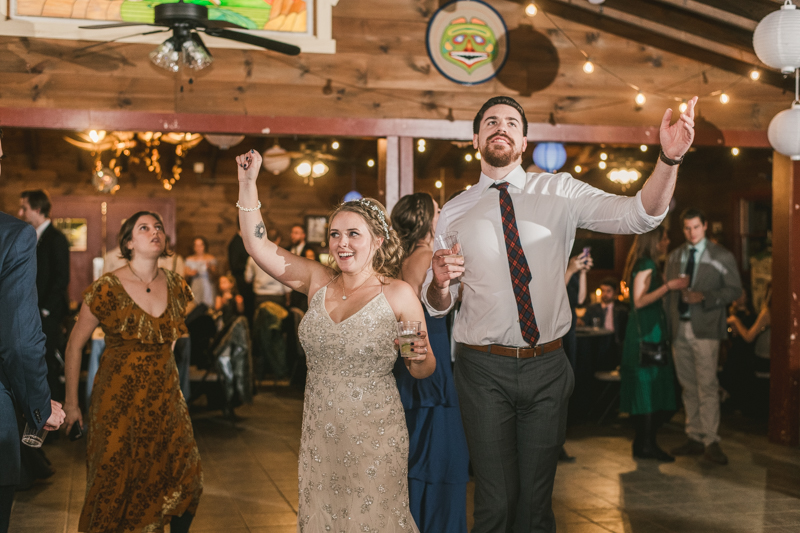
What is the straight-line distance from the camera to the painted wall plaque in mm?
5461

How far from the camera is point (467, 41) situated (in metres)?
5.50

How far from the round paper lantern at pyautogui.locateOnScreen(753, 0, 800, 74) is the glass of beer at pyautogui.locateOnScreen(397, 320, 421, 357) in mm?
3270

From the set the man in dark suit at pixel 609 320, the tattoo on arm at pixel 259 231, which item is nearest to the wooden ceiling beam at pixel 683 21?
the man in dark suit at pixel 609 320

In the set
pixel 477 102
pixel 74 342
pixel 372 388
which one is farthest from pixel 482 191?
pixel 477 102

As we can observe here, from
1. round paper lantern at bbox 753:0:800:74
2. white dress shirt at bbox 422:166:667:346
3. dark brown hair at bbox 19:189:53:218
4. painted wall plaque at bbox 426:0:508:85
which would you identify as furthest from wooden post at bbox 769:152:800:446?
dark brown hair at bbox 19:189:53:218

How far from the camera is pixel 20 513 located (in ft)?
13.4

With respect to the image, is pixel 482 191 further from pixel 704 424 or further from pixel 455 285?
pixel 704 424

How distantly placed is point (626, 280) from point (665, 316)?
370mm

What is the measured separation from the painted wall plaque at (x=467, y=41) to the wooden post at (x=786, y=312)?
238 centimetres

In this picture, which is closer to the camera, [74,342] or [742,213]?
[74,342]

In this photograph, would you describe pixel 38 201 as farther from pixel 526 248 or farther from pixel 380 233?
pixel 526 248

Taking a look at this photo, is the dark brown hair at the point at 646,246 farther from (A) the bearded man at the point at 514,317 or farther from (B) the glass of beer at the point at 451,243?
(B) the glass of beer at the point at 451,243

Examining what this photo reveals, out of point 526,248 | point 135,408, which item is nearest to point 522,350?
point 526,248

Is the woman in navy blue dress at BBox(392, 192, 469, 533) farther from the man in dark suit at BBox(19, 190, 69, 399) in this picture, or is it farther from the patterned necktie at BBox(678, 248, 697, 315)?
the man in dark suit at BBox(19, 190, 69, 399)
